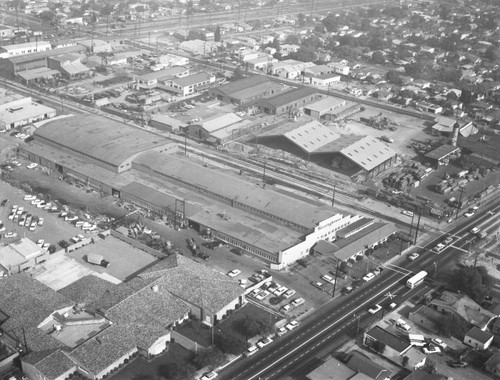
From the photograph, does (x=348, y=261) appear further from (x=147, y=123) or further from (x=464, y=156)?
(x=147, y=123)

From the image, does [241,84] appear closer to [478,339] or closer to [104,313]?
[104,313]

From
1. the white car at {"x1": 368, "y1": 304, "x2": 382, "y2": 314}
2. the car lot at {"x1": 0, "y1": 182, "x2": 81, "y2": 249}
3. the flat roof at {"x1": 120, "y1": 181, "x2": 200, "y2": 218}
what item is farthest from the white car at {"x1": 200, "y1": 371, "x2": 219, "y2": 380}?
the car lot at {"x1": 0, "y1": 182, "x2": 81, "y2": 249}

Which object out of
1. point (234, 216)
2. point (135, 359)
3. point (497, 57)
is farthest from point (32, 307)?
point (497, 57)

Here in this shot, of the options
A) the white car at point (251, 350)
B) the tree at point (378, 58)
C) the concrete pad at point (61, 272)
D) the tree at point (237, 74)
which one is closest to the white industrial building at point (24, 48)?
the tree at point (237, 74)

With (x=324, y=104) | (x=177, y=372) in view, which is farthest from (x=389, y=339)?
(x=324, y=104)

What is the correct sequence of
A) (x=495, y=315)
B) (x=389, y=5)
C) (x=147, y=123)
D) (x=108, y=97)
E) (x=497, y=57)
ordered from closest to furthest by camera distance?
(x=495, y=315), (x=147, y=123), (x=108, y=97), (x=497, y=57), (x=389, y=5)

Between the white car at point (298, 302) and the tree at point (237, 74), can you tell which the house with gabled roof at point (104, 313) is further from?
the tree at point (237, 74)

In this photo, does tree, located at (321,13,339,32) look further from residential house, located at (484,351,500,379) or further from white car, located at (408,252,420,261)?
residential house, located at (484,351,500,379)
